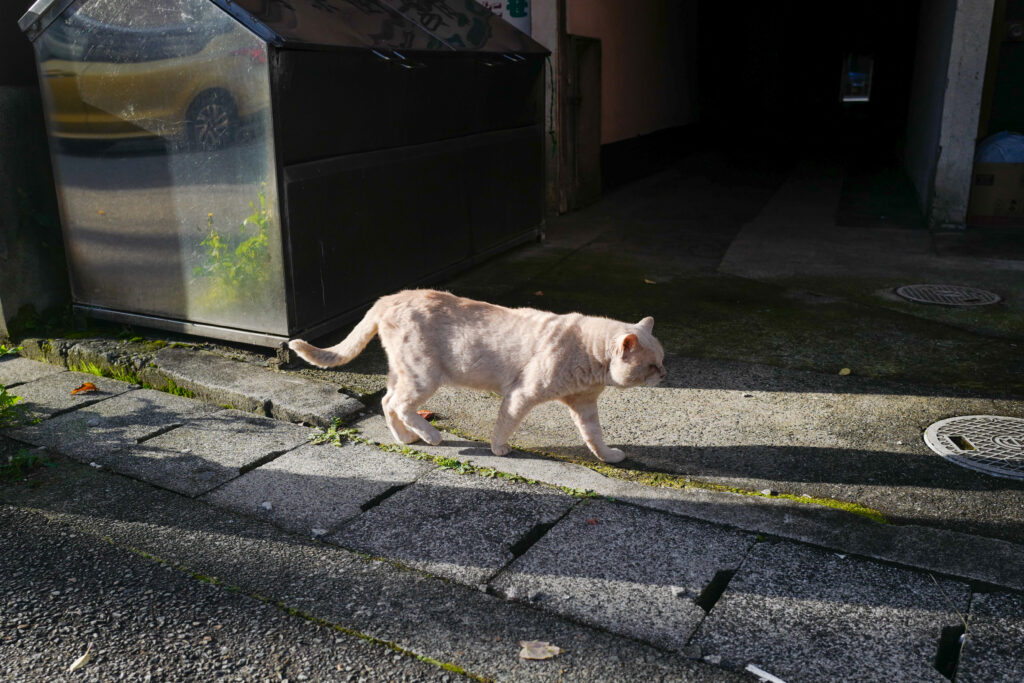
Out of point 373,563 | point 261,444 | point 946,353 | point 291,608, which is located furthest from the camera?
point 946,353

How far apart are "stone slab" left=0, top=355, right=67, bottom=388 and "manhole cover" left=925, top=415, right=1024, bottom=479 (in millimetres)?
5683

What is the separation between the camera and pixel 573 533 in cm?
349

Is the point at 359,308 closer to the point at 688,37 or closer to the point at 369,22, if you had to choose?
the point at 369,22

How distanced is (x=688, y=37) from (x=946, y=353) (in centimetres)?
1478

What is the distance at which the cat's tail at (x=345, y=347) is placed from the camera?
4.29 metres

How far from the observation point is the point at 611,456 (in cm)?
419

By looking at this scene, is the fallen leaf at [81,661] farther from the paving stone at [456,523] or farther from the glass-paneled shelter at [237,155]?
the glass-paneled shelter at [237,155]

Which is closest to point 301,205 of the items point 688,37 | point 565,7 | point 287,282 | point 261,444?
point 287,282

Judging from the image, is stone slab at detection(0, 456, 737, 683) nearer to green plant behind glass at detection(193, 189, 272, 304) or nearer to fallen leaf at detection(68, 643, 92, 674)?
fallen leaf at detection(68, 643, 92, 674)

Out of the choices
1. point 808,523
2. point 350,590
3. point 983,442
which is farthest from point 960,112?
point 350,590

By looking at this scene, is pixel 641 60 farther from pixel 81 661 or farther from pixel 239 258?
pixel 81 661

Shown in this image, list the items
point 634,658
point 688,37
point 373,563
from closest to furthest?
1. point 634,658
2. point 373,563
3. point 688,37

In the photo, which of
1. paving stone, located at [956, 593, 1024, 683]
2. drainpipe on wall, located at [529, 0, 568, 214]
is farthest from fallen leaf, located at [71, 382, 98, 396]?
drainpipe on wall, located at [529, 0, 568, 214]

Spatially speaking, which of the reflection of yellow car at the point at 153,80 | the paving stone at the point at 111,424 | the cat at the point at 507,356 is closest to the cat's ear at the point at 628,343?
the cat at the point at 507,356
